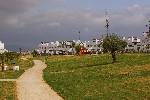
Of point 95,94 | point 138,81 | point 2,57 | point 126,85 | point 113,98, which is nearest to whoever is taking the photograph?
point 113,98

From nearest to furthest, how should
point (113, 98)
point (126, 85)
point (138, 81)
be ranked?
point (113, 98) → point (126, 85) → point (138, 81)

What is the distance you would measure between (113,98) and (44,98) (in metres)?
4.35

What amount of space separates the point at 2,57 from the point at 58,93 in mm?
42183

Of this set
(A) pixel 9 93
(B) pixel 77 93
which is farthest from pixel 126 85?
(A) pixel 9 93

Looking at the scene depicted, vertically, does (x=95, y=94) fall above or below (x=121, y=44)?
below

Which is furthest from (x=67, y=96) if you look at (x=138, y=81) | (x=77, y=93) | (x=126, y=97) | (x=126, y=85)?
(x=138, y=81)

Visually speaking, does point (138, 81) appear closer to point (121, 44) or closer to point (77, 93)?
point (77, 93)

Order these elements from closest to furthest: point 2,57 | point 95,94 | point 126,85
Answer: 1. point 95,94
2. point 126,85
3. point 2,57

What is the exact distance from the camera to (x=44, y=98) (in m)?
28.5

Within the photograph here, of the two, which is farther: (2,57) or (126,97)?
(2,57)

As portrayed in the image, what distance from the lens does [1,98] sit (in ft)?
96.8

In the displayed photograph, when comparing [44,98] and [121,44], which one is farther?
[121,44]

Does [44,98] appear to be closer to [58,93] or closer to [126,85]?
[58,93]

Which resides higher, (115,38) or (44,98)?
(115,38)
